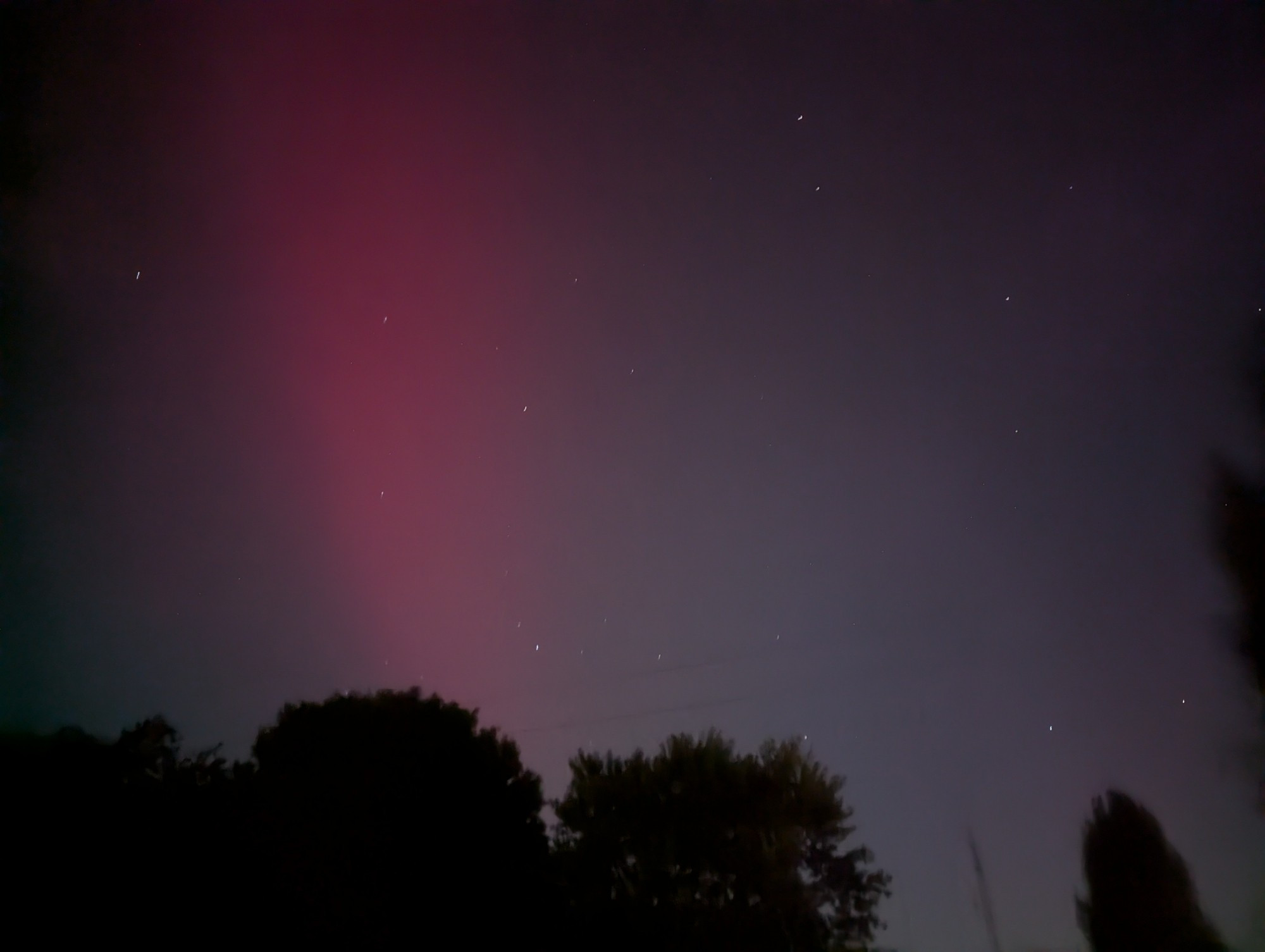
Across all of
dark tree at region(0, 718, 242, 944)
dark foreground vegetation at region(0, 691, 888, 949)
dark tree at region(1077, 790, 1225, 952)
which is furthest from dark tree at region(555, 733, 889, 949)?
dark tree at region(0, 718, 242, 944)

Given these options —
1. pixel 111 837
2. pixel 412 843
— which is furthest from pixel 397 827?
pixel 111 837

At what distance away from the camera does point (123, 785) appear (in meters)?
7.99

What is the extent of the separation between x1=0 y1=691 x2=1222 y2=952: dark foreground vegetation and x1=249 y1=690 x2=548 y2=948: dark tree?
2 cm

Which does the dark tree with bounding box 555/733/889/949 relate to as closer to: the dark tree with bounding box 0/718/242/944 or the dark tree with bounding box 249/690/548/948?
the dark tree with bounding box 249/690/548/948

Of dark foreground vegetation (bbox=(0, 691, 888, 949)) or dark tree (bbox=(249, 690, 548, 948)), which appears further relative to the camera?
dark tree (bbox=(249, 690, 548, 948))

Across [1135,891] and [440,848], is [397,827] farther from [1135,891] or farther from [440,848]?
[1135,891]

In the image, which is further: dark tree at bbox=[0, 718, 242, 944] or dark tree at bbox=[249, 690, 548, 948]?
dark tree at bbox=[249, 690, 548, 948]

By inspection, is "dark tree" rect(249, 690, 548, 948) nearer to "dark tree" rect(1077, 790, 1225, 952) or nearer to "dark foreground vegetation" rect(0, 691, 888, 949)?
"dark foreground vegetation" rect(0, 691, 888, 949)

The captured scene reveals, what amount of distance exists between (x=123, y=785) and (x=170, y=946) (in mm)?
1560

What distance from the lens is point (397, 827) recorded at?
8.21 metres

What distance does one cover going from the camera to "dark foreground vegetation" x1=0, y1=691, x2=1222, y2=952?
734cm

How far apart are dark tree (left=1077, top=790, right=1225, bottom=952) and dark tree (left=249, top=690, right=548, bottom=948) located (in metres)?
4.57

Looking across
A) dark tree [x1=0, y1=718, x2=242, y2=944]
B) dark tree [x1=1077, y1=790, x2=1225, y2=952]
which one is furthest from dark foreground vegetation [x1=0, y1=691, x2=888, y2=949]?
dark tree [x1=1077, y1=790, x2=1225, y2=952]

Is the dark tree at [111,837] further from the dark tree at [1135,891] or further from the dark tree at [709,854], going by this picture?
the dark tree at [1135,891]
